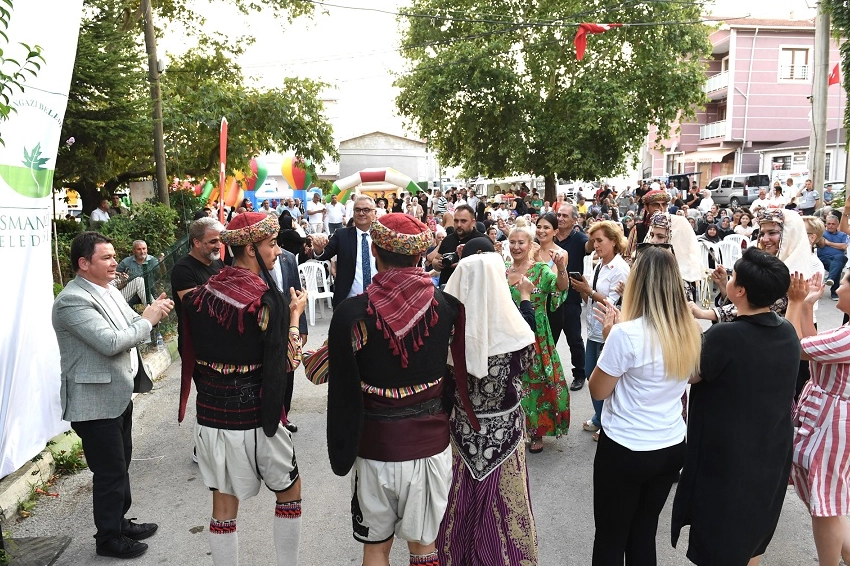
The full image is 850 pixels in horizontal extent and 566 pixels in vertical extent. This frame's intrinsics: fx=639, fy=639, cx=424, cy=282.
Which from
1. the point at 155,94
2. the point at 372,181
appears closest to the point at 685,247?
the point at 155,94

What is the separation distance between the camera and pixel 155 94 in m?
12.0

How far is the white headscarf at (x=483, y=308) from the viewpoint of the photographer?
9.43 feet

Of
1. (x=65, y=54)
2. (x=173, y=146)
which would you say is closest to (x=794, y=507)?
(x=65, y=54)

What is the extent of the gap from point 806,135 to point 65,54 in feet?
126

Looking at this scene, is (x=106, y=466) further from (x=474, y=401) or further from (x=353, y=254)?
(x=353, y=254)

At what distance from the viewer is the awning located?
121ft

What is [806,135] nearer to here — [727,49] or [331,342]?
[727,49]

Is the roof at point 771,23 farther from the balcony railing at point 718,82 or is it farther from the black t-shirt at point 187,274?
the black t-shirt at point 187,274

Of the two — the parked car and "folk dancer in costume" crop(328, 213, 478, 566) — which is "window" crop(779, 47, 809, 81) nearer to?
the parked car

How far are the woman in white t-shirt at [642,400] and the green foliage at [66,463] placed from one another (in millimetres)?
4011

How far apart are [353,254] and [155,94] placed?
26.9 feet

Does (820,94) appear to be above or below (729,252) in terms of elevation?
above

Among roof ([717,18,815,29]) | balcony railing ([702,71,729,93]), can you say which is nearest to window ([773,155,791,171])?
balcony railing ([702,71,729,93])

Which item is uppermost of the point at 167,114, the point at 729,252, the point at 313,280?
the point at 167,114
